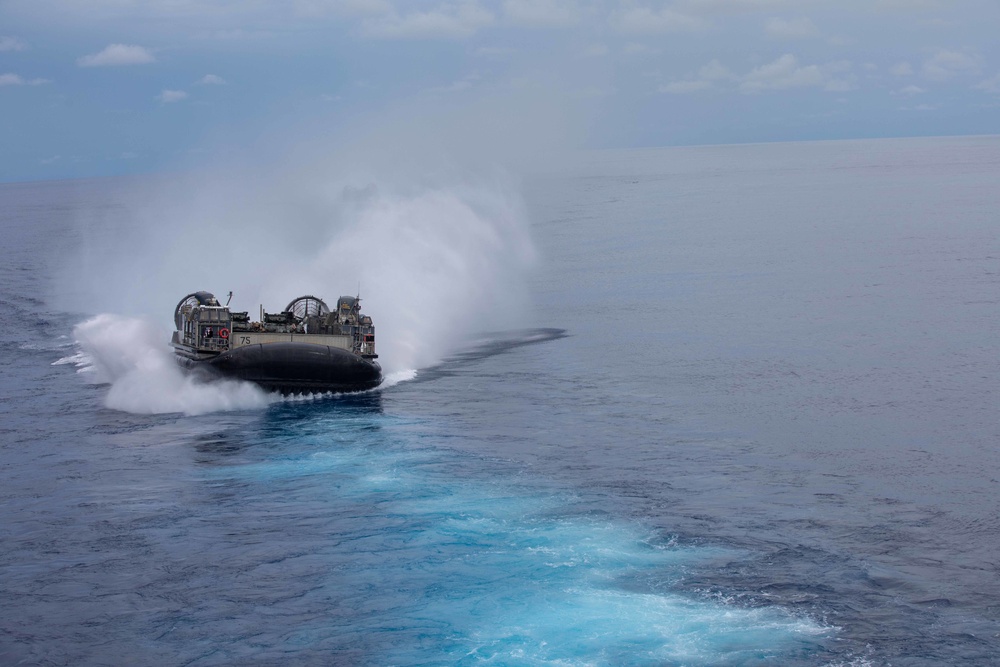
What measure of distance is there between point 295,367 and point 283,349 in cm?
89

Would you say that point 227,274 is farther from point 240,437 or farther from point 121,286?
point 240,437

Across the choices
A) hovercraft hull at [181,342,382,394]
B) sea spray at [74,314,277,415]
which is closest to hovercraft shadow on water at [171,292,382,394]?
hovercraft hull at [181,342,382,394]

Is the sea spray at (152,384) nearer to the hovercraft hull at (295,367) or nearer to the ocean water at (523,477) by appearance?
the ocean water at (523,477)

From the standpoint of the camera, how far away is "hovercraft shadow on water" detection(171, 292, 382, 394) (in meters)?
44.2

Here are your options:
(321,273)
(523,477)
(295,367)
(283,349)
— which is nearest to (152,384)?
(283,349)

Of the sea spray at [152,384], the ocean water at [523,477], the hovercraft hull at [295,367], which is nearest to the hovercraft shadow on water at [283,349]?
the hovercraft hull at [295,367]

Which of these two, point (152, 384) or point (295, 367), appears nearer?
point (295, 367)

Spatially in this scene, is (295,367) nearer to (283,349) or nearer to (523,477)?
(283,349)

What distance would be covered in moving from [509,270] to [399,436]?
144 ft

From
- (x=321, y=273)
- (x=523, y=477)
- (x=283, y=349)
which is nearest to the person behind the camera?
(x=523, y=477)

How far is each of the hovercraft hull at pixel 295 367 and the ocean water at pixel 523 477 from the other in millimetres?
788

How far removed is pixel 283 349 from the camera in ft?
145

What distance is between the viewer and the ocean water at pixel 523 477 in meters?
22.2

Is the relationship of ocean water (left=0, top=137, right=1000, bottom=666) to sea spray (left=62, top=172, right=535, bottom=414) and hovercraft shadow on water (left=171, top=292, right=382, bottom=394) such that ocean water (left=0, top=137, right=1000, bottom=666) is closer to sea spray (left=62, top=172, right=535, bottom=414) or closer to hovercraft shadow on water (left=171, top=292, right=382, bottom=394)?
sea spray (left=62, top=172, right=535, bottom=414)
